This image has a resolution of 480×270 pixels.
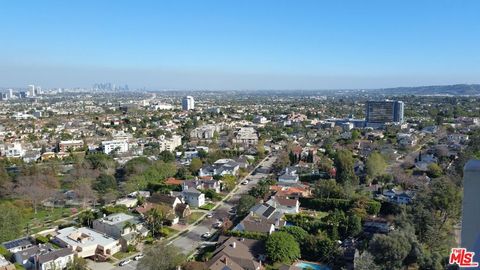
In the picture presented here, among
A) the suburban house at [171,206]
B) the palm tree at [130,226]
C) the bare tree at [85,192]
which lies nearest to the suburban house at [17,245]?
the palm tree at [130,226]

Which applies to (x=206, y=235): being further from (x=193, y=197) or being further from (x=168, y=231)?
(x=193, y=197)

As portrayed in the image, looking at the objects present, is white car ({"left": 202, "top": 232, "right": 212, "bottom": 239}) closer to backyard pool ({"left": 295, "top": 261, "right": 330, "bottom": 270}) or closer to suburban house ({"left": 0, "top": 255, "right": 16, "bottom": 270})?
backyard pool ({"left": 295, "top": 261, "right": 330, "bottom": 270})

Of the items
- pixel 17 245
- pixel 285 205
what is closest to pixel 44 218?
pixel 17 245

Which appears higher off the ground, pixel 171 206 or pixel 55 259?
pixel 171 206

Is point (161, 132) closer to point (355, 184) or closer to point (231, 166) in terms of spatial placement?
point (231, 166)

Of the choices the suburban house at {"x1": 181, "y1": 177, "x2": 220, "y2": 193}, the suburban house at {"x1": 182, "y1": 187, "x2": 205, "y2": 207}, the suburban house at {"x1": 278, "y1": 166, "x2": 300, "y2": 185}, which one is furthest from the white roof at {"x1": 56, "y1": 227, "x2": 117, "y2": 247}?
the suburban house at {"x1": 278, "y1": 166, "x2": 300, "y2": 185}

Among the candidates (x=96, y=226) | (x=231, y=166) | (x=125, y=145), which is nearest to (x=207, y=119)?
(x=125, y=145)
